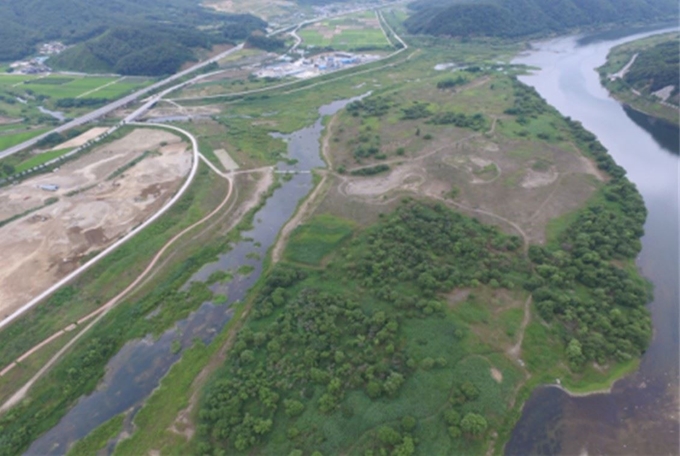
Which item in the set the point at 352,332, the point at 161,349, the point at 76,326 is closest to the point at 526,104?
the point at 352,332

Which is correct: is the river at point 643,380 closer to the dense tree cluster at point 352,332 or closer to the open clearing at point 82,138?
the dense tree cluster at point 352,332

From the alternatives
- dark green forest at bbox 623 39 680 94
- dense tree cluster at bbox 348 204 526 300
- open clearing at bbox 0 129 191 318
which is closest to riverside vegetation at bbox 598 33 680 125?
dark green forest at bbox 623 39 680 94

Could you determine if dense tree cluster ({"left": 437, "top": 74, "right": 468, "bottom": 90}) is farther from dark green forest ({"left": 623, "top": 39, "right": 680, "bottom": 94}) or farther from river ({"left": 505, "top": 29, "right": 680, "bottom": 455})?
dark green forest ({"left": 623, "top": 39, "right": 680, "bottom": 94})

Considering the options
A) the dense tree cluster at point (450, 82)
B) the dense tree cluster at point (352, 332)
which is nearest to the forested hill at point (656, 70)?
the dense tree cluster at point (450, 82)

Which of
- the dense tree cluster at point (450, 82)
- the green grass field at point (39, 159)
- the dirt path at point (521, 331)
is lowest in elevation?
the dense tree cluster at point (450, 82)

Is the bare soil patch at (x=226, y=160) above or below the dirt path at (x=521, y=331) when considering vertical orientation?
below

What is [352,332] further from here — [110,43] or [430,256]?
[110,43]
